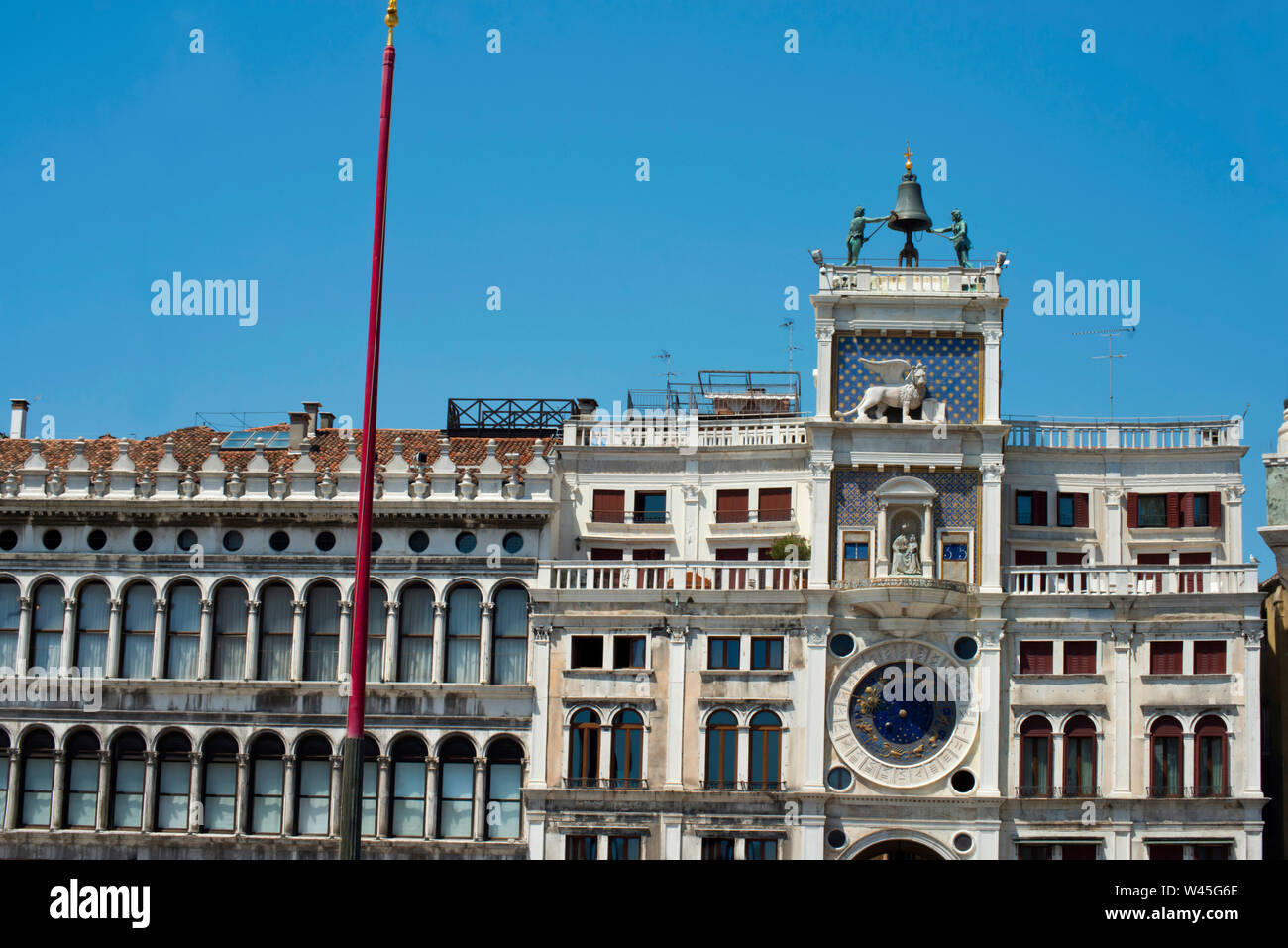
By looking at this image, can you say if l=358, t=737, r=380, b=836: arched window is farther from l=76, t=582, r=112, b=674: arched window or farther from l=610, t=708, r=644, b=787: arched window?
l=76, t=582, r=112, b=674: arched window

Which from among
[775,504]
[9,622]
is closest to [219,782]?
[9,622]

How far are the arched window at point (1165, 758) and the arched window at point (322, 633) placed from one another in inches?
971

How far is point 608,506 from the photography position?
61.1 metres

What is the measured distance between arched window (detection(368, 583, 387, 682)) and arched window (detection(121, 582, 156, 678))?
689 centimetres

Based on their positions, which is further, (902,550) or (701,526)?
(701,526)

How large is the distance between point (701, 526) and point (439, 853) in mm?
13350

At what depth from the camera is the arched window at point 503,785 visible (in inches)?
2227

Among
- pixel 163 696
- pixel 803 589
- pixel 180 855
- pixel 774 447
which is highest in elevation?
pixel 774 447

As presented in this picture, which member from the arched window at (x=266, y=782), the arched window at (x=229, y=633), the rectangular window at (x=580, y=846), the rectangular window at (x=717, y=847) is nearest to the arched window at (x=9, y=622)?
the arched window at (x=229, y=633)

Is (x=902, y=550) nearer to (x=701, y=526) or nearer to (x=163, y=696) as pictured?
(x=701, y=526)

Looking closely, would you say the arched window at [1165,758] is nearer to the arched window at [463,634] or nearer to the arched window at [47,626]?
the arched window at [463,634]
